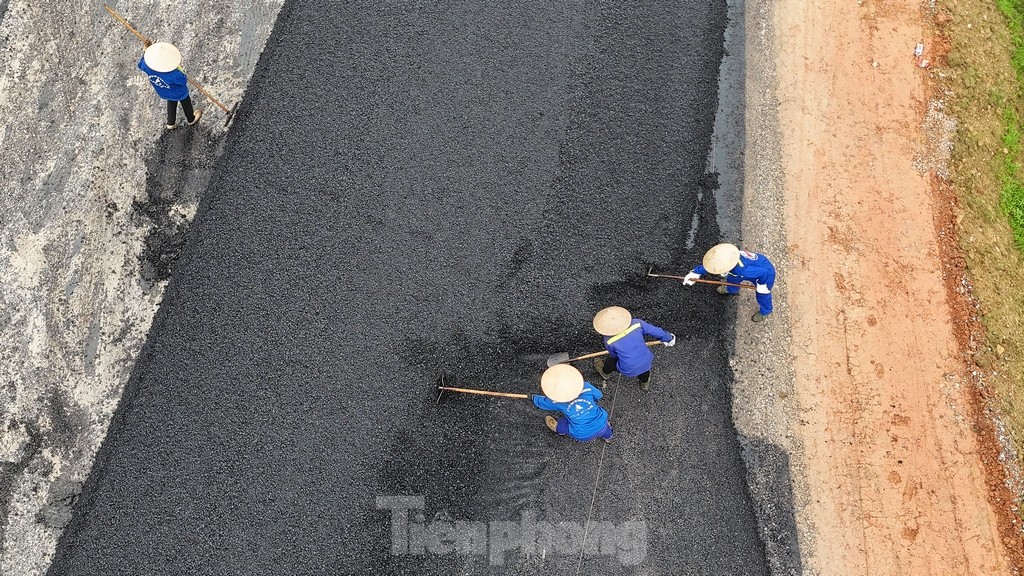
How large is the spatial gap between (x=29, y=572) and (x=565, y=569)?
4.32 metres

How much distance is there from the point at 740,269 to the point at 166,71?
17.3 feet

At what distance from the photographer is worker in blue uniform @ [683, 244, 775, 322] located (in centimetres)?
530

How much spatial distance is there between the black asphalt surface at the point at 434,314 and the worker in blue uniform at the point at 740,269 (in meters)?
0.34

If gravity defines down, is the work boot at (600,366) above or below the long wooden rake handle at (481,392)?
below

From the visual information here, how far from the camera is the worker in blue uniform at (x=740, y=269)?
5305 millimetres

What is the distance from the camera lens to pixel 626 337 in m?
5.11

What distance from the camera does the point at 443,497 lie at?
540cm

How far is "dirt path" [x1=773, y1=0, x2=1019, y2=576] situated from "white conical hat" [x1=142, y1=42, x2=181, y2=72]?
5845mm

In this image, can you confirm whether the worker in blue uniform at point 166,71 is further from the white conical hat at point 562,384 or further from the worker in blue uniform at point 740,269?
the worker in blue uniform at point 740,269

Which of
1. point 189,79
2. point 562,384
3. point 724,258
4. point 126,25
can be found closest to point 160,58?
point 189,79

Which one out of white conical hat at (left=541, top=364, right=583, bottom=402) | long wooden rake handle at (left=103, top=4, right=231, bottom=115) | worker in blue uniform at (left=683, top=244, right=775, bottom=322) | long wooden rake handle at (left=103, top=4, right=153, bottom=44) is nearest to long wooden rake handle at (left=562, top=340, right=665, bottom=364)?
worker in blue uniform at (left=683, top=244, right=775, bottom=322)

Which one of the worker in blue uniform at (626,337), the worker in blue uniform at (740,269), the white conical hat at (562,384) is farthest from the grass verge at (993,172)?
the white conical hat at (562,384)

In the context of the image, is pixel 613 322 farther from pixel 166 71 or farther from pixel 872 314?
pixel 166 71

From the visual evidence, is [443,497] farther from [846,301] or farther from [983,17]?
[983,17]
